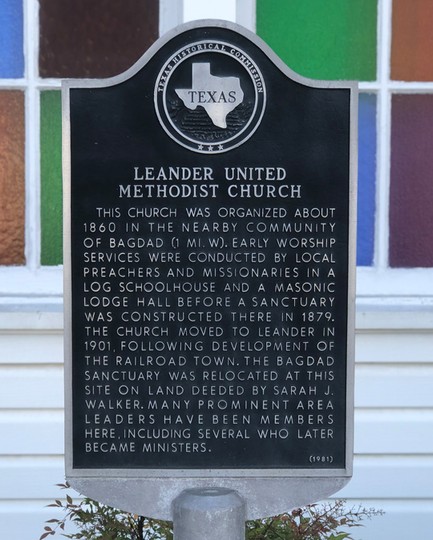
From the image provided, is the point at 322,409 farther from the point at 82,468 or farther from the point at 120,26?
the point at 120,26

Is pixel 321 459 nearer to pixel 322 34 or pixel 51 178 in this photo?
pixel 51 178

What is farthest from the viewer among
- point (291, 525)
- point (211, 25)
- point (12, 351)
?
point (12, 351)

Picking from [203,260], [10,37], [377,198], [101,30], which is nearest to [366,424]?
[377,198]

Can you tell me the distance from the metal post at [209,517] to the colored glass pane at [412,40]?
326 cm

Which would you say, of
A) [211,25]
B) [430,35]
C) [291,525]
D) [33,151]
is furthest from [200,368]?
→ [430,35]

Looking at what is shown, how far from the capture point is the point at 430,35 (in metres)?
5.96

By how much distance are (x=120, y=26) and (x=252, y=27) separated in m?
0.84

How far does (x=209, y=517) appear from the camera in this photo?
150 inches

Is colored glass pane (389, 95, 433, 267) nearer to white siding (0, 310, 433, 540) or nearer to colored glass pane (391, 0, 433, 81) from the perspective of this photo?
colored glass pane (391, 0, 433, 81)

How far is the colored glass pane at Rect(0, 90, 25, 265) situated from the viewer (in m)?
5.94

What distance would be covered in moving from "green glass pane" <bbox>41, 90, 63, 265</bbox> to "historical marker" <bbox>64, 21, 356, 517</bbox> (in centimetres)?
203

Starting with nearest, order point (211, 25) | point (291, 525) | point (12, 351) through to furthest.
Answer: point (211, 25), point (291, 525), point (12, 351)

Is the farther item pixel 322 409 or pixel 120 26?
pixel 120 26

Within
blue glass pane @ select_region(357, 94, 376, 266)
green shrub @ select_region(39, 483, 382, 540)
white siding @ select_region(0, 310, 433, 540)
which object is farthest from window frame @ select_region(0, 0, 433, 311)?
green shrub @ select_region(39, 483, 382, 540)
